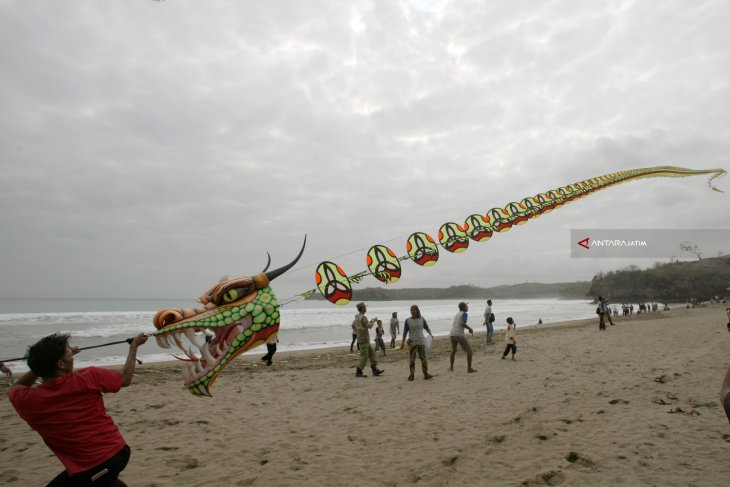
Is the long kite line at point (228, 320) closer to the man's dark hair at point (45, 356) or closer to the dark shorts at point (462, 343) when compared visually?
the man's dark hair at point (45, 356)

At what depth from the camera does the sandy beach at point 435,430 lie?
14.1ft

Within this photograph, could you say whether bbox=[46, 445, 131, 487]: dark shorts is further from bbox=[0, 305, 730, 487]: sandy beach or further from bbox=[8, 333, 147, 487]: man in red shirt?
bbox=[0, 305, 730, 487]: sandy beach

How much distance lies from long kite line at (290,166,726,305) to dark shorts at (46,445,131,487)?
1.97 metres

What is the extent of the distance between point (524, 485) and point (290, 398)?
565 centimetres

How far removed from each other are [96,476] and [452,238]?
540 cm

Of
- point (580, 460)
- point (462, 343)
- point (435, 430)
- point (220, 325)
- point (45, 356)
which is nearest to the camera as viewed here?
point (45, 356)

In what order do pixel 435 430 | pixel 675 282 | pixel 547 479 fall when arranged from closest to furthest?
pixel 547 479 < pixel 435 430 < pixel 675 282

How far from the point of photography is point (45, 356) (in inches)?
96.3

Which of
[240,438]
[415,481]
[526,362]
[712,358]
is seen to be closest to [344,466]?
[415,481]

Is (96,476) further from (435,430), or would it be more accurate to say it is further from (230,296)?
(435,430)

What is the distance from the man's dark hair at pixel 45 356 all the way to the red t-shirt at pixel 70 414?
0.07m

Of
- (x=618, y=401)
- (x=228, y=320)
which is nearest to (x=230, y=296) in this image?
(x=228, y=320)

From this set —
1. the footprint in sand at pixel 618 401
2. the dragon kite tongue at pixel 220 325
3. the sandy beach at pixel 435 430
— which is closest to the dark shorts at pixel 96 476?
the dragon kite tongue at pixel 220 325

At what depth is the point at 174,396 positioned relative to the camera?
890 centimetres
